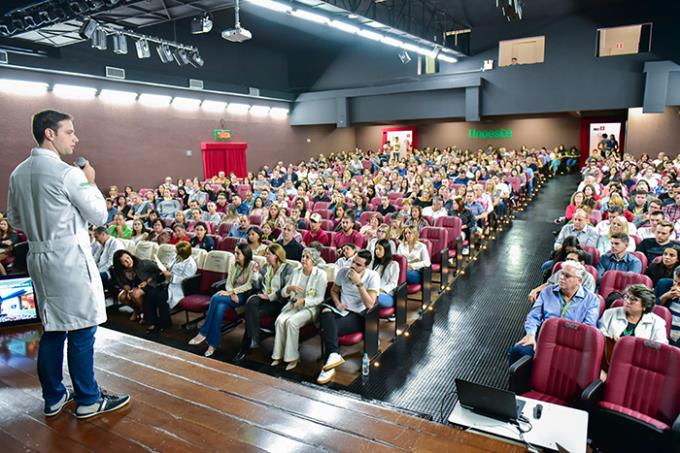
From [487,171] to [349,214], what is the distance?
6.24 meters

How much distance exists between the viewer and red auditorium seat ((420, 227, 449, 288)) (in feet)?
18.0

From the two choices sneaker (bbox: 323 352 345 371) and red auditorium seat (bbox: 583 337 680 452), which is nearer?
red auditorium seat (bbox: 583 337 680 452)

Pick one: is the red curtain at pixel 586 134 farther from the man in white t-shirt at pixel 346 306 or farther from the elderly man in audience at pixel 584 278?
the man in white t-shirt at pixel 346 306

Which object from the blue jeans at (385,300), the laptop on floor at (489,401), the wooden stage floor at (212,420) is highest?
the laptop on floor at (489,401)

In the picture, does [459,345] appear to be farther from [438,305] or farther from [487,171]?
[487,171]

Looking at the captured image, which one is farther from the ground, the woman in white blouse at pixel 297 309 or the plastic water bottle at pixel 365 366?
the woman in white blouse at pixel 297 309

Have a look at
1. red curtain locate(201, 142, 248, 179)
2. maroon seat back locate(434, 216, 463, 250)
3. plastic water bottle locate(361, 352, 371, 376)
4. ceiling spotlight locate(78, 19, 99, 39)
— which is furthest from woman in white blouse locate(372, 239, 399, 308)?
red curtain locate(201, 142, 248, 179)

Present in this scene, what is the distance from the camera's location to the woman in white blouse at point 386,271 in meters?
4.27

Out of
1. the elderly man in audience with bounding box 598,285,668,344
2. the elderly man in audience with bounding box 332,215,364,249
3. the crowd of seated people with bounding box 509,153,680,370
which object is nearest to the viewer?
the elderly man in audience with bounding box 598,285,668,344

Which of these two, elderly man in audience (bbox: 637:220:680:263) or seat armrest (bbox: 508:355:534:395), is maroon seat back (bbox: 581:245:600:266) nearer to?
elderly man in audience (bbox: 637:220:680:263)

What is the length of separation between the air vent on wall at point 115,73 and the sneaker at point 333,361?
10613 millimetres

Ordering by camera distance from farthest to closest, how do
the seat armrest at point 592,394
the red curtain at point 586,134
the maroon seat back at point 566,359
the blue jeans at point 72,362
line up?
the red curtain at point 586,134 < the maroon seat back at point 566,359 < the seat armrest at point 592,394 < the blue jeans at point 72,362

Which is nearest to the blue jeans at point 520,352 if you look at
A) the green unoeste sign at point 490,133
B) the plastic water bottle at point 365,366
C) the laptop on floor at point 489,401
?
the laptop on floor at point 489,401

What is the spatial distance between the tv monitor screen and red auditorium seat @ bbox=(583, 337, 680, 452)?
144 inches
